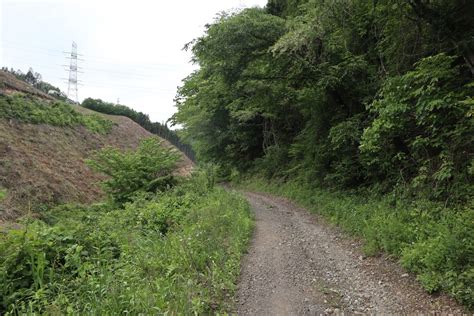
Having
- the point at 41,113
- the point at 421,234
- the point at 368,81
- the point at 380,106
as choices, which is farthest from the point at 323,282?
the point at 41,113

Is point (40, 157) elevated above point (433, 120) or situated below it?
below

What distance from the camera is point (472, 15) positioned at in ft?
23.1

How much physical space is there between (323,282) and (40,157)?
14911mm

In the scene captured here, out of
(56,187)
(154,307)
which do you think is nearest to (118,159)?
A: (56,187)

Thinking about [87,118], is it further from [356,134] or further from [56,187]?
[356,134]

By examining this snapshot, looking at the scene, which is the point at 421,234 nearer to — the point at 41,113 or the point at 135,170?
the point at 135,170

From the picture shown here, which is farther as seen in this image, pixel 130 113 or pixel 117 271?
pixel 130 113

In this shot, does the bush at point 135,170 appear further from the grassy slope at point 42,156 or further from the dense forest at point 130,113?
the dense forest at point 130,113

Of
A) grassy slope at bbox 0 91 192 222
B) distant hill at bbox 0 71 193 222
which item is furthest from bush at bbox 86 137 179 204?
grassy slope at bbox 0 91 192 222

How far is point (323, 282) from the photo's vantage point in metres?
4.99

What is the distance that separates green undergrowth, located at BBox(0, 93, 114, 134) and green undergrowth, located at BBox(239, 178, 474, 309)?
1679cm

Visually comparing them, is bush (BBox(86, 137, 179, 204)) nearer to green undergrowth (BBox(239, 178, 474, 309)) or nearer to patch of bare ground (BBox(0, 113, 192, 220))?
patch of bare ground (BBox(0, 113, 192, 220))

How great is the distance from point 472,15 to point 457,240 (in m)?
5.66

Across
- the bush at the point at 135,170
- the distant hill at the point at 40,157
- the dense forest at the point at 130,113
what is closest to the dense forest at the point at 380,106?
the bush at the point at 135,170
